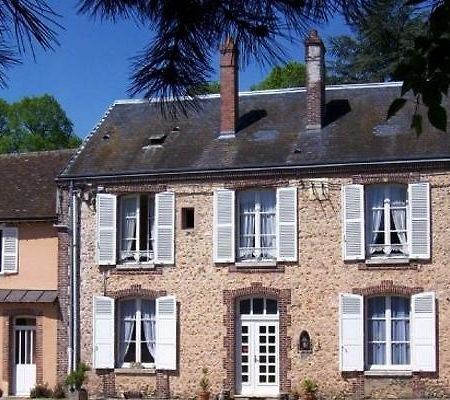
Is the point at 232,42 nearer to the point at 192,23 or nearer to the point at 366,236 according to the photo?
the point at 192,23

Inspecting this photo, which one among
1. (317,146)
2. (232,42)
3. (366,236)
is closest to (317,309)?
(366,236)

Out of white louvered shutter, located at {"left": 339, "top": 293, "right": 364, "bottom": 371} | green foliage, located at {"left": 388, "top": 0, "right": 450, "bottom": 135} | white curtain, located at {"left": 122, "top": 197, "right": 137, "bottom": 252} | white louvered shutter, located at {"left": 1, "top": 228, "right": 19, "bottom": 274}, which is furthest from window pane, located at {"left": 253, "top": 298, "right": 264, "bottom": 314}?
green foliage, located at {"left": 388, "top": 0, "right": 450, "bottom": 135}

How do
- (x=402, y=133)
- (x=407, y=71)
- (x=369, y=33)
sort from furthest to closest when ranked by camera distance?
(x=402, y=133) → (x=369, y=33) → (x=407, y=71)

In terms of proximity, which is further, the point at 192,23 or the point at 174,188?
the point at 174,188

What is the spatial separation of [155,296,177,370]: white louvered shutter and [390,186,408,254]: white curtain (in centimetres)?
547

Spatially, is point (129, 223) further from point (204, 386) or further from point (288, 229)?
point (204, 386)

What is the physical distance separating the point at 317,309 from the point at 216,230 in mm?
2983

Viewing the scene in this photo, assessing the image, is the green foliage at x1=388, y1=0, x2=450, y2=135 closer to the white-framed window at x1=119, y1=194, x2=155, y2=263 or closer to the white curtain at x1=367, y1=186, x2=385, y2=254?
the white curtain at x1=367, y1=186, x2=385, y2=254

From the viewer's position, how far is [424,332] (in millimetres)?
21578

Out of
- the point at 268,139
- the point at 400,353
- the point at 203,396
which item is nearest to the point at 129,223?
the point at 268,139

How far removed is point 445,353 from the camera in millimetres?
21484

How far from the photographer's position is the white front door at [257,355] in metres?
22.9

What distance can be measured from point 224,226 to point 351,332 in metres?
3.80

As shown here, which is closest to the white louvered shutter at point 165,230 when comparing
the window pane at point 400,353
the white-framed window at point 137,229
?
the white-framed window at point 137,229
